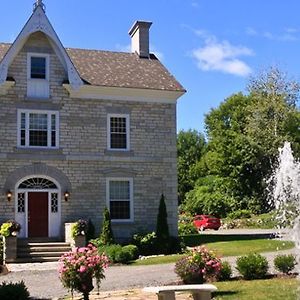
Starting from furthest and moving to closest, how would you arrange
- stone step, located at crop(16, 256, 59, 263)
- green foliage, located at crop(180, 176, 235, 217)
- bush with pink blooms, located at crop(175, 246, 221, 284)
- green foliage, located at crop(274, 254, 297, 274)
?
1. green foliage, located at crop(180, 176, 235, 217)
2. stone step, located at crop(16, 256, 59, 263)
3. green foliage, located at crop(274, 254, 297, 274)
4. bush with pink blooms, located at crop(175, 246, 221, 284)

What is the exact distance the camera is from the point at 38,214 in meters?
26.7

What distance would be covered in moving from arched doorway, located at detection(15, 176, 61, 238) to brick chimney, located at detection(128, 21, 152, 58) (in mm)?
9789

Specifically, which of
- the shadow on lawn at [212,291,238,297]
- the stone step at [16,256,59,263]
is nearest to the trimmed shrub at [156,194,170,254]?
the stone step at [16,256,59,263]

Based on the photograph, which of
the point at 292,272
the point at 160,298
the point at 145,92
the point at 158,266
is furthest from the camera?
Result: the point at 145,92

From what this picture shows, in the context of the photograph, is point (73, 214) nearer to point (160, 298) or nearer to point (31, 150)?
point (31, 150)

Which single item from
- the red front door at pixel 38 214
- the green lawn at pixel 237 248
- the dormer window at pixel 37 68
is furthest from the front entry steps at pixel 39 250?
the dormer window at pixel 37 68

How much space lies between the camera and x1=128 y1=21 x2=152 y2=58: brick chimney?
3164 cm

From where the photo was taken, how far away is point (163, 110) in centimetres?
2884

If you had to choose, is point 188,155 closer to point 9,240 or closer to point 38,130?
point 38,130

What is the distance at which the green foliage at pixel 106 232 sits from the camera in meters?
25.8

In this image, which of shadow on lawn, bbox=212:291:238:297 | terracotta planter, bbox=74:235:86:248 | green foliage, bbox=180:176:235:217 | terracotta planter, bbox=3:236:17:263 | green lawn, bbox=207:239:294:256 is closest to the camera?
shadow on lawn, bbox=212:291:238:297

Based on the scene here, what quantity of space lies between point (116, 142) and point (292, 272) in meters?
13.4

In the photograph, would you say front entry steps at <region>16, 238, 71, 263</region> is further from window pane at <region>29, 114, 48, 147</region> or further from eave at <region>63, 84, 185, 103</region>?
eave at <region>63, 84, 185, 103</region>

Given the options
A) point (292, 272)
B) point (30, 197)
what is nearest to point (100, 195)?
point (30, 197)
